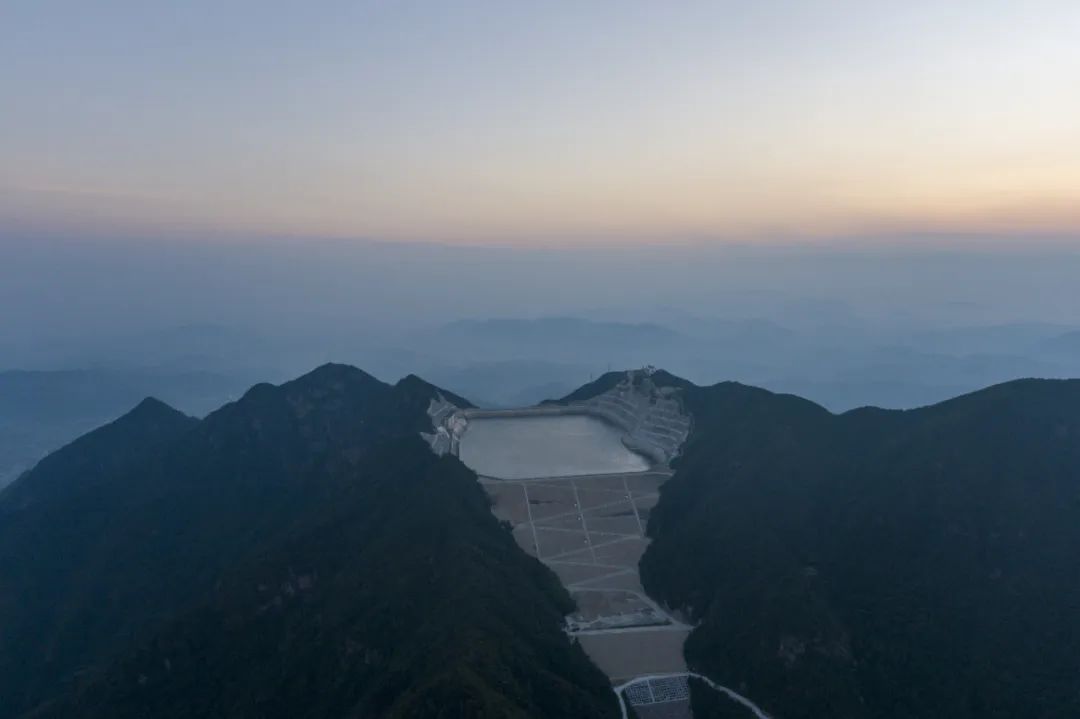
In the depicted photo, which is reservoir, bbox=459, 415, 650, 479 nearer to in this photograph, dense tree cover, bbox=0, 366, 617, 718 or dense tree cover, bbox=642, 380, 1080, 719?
dense tree cover, bbox=0, 366, 617, 718

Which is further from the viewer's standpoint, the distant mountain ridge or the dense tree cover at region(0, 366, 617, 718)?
the dense tree cover at region(0, 366, 617, 718)

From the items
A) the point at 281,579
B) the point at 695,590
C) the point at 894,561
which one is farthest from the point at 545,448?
the point at 894,561

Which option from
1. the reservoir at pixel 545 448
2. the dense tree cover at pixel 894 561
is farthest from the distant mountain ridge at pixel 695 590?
the reservoir at pixel 545 448

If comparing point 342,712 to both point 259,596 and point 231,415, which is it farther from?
point 231,415

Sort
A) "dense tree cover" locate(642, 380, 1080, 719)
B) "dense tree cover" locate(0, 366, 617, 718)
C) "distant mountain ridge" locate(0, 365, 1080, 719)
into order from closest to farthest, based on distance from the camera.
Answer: "distant mountain ridge" locate(0, 365, 1080, 719) → "dense tree cover" locate(642, 380, 1080, 719) → "dense tree cover" locate(0, 366, 617, 718)

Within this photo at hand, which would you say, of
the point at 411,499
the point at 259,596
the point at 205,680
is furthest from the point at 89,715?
the point at 411,499

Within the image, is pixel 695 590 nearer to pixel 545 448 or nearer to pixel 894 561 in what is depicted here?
pixel 894 561

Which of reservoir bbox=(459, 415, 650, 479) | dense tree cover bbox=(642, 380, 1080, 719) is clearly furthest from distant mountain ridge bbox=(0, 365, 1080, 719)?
reservoir bbox=(459, 415, 650, 479)
